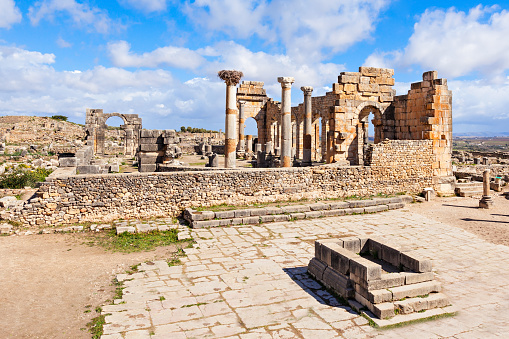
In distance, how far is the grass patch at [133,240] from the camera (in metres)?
8.63

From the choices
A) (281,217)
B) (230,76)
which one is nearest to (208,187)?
(281,217)

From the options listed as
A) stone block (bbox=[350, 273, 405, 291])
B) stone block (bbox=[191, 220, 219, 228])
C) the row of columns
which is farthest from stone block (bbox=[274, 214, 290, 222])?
the row of columns

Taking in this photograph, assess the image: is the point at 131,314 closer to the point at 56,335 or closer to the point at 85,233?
the point at 56,335

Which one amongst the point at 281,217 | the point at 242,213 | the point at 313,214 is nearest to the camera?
the point at 242,213

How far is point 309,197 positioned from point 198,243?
558 cm

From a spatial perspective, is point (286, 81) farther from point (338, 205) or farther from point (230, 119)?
point (338, 205)

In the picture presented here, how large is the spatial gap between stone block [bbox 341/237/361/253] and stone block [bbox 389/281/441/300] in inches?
58.3

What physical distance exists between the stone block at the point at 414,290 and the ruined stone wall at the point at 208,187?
283 inches

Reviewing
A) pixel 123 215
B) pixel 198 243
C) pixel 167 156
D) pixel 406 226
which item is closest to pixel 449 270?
pixel 406 226

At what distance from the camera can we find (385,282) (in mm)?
5738

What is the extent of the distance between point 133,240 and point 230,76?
31.3 feet

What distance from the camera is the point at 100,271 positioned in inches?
285

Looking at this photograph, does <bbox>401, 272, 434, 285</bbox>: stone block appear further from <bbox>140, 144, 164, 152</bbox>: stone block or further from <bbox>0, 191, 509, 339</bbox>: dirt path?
<bbox>140, 144, 164, 152</bbox>: stone block

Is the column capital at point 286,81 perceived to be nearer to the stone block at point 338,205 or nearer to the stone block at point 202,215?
the stone block at point 338,205
